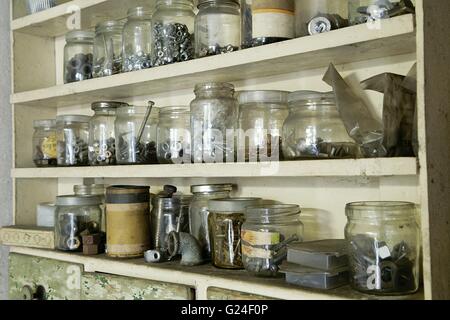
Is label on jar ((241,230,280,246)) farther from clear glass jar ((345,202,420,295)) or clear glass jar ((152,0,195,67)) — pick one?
clear glass jar ((152,0,195,67))

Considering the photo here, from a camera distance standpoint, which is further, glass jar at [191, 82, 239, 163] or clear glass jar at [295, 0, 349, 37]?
glass jar at [191, 82, 239, 163]

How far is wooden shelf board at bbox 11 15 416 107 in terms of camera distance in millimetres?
968

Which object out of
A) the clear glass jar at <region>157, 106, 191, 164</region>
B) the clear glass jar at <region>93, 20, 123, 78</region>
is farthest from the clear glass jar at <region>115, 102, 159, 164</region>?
the clear glass jar at <region>93, 20, 123, 78</region>

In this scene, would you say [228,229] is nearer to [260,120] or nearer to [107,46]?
[260,120]

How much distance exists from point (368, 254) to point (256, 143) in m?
0.37

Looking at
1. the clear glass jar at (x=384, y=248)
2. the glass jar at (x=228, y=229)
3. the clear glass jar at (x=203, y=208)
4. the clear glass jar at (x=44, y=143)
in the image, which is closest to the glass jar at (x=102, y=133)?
the clear glass jar at (x=44, y=143)

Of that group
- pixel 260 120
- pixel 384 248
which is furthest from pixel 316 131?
pixel 384 248

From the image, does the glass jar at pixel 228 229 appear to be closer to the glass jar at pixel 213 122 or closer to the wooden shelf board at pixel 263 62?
the glass jar at pixel 213 122

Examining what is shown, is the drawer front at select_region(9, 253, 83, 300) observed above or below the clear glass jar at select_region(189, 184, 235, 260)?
below

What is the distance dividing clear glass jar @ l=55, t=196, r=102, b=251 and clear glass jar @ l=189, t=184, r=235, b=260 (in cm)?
34

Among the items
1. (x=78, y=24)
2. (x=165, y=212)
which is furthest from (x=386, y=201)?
(x=78, y=24)

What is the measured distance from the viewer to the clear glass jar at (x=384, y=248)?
37.3 inches

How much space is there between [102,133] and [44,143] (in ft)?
0.85

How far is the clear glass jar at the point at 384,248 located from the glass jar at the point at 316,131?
14 cm
